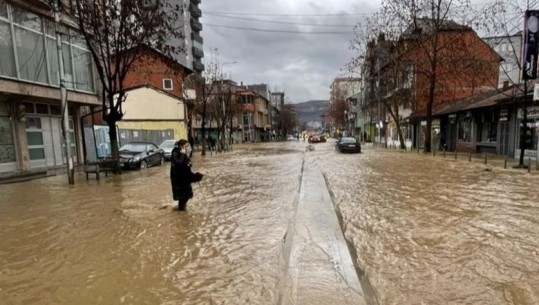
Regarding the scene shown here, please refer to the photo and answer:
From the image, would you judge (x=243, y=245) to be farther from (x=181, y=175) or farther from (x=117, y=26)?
(x=117, y=26)

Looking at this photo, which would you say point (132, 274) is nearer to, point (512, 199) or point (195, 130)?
point (512, 199)

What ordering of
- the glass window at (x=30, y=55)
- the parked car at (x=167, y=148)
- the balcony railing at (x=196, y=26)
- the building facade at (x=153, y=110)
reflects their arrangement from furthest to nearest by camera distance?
1. the balcony railing at (x=196, y=26)
2. the building facade at (x=153, y=110)
3. the parked car at (x=167, y=148)
4. the glass window at (x=30, y=55)

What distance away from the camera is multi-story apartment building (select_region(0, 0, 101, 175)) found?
53.1 feet

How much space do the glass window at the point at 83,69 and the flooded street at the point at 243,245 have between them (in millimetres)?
11533

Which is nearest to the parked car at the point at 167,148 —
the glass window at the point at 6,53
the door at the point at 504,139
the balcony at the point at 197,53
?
the glass window at the point at 6,53

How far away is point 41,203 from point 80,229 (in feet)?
13.1

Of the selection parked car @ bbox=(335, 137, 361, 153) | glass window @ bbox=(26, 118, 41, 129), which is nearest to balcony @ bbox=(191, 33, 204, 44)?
parked car @ bbox=(335, 137, 361, 153)

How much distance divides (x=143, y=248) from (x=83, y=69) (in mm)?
19218

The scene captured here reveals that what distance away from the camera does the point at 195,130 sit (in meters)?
61.1

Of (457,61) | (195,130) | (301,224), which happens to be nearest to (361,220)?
(301,224)

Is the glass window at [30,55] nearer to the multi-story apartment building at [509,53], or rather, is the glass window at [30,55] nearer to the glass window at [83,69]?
the glass window at [83,69]

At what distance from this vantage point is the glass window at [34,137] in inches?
744

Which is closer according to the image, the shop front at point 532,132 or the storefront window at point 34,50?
the storefront window at point 34,50

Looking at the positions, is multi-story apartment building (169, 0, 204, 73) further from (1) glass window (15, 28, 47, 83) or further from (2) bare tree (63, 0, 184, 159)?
(2) bare tree (63, 0, 184, 159)
